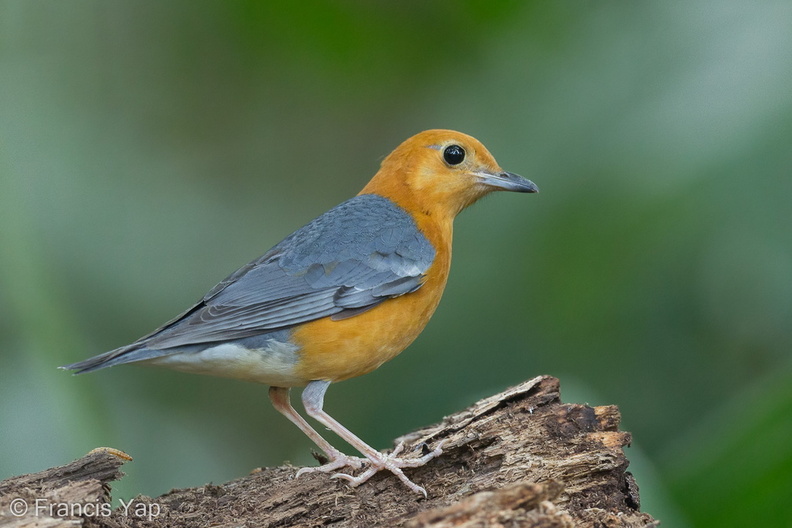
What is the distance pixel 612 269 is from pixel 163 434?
152 inches

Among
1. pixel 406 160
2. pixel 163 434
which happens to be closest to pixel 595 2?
pixel 406 160

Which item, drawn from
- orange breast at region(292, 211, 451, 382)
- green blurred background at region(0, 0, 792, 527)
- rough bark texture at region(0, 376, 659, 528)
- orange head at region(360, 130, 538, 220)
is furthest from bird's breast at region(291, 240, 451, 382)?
green blurred background at region(0, 0, 792, 527)

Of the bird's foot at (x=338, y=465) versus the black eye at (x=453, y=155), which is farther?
the black eye at (x=453, y=155)

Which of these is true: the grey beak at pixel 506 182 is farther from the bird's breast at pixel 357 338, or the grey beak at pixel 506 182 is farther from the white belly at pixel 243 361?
the white belly at pixel 243 361

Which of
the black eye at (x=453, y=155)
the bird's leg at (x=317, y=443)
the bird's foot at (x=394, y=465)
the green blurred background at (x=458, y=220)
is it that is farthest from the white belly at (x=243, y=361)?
the black eye at (x=453, y=155)

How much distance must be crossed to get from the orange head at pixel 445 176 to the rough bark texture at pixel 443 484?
1602 mm

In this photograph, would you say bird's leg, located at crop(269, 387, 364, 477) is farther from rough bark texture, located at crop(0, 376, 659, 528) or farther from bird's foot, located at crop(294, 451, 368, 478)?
rough bark texture, located at crop(0, 376, 659, 528)

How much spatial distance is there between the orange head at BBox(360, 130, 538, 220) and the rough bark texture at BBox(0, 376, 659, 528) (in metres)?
1.60

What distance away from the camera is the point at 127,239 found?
7500 millimetres

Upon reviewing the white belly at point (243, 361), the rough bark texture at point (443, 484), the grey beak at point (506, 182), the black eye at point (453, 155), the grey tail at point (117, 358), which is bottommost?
the rough bark texture at point (443, 484)

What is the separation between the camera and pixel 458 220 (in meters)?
7.92

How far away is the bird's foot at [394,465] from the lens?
4.63 m

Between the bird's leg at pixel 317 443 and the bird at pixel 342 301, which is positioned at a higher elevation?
the bird at pixel 342 301

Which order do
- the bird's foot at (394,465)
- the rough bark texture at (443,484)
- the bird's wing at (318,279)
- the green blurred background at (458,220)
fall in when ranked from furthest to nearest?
the green blurred background at (458,220) < the bird's wing at (318,279) < the bird's foot at (394,465) < the rough bark texture at (443,484)
